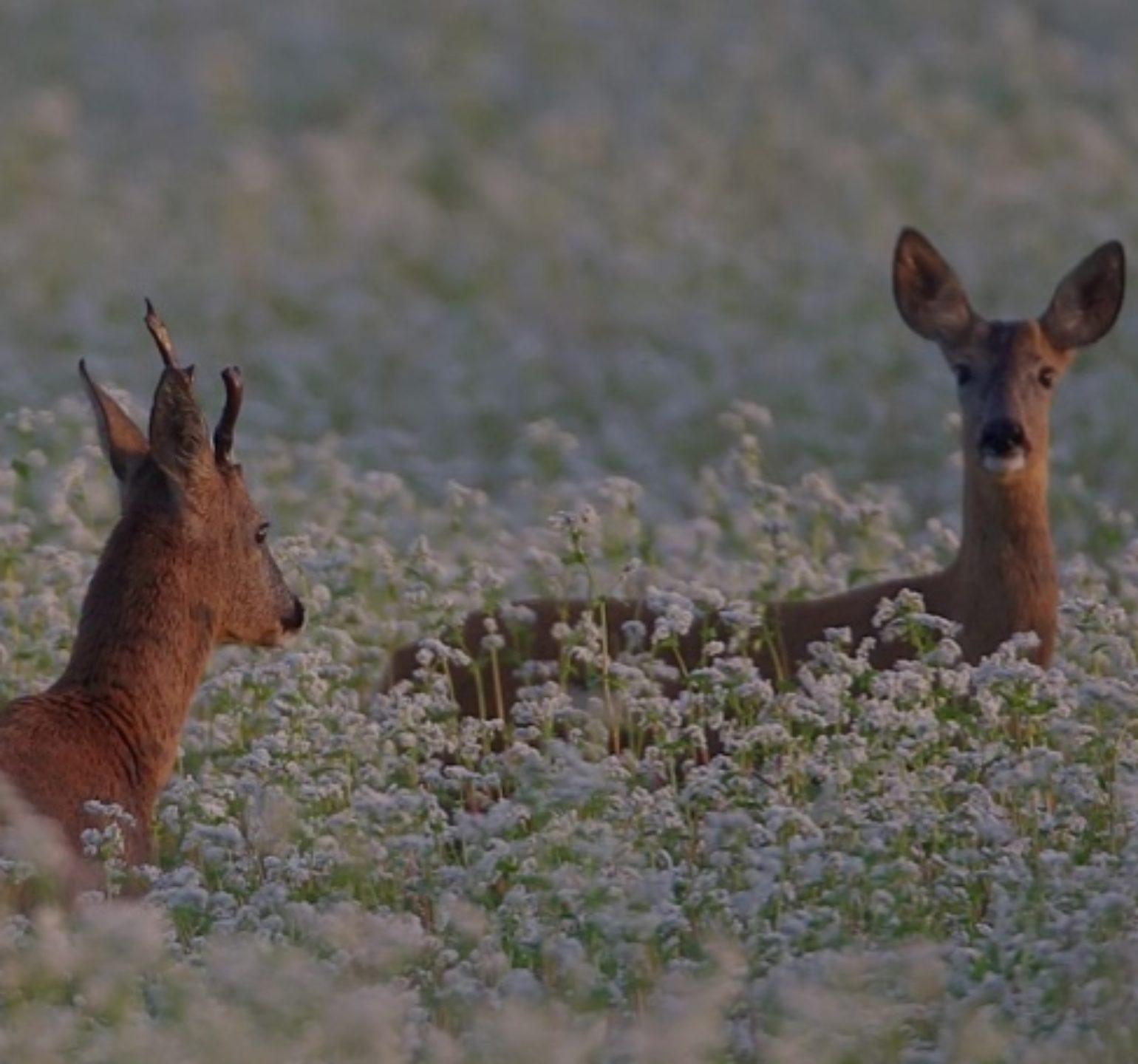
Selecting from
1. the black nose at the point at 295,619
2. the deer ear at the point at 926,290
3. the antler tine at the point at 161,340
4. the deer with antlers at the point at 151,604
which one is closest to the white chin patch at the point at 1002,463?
the deer ear at the point at 926,290

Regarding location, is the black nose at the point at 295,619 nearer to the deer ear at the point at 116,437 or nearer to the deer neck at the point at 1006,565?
the deer ear at the point at 116,437

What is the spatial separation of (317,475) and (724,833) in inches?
201

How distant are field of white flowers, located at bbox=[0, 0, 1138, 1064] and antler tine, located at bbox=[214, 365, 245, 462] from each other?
48cm

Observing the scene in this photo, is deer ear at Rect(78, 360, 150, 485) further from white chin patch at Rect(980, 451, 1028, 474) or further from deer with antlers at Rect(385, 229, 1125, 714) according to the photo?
white chin patch at Rect(980, 451, 1028, 474)

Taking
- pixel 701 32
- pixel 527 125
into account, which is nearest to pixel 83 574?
pixel 527 125

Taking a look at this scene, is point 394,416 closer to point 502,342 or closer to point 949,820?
point 502,342

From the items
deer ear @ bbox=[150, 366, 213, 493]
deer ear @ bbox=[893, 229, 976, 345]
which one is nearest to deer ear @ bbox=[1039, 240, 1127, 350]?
deer ear @ bbox=[893, 229, 976, 345]

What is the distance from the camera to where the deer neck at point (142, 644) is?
7.46 m

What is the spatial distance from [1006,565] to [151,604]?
225 cm

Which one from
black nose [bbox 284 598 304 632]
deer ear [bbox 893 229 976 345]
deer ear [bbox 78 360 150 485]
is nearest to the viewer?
deer ear [bbox 78 360 150 485]

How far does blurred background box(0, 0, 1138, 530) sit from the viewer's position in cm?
1359

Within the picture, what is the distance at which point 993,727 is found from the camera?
7.36 m

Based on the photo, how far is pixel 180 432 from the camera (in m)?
7.48

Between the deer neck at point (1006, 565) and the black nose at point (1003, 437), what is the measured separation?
7 centimetres
